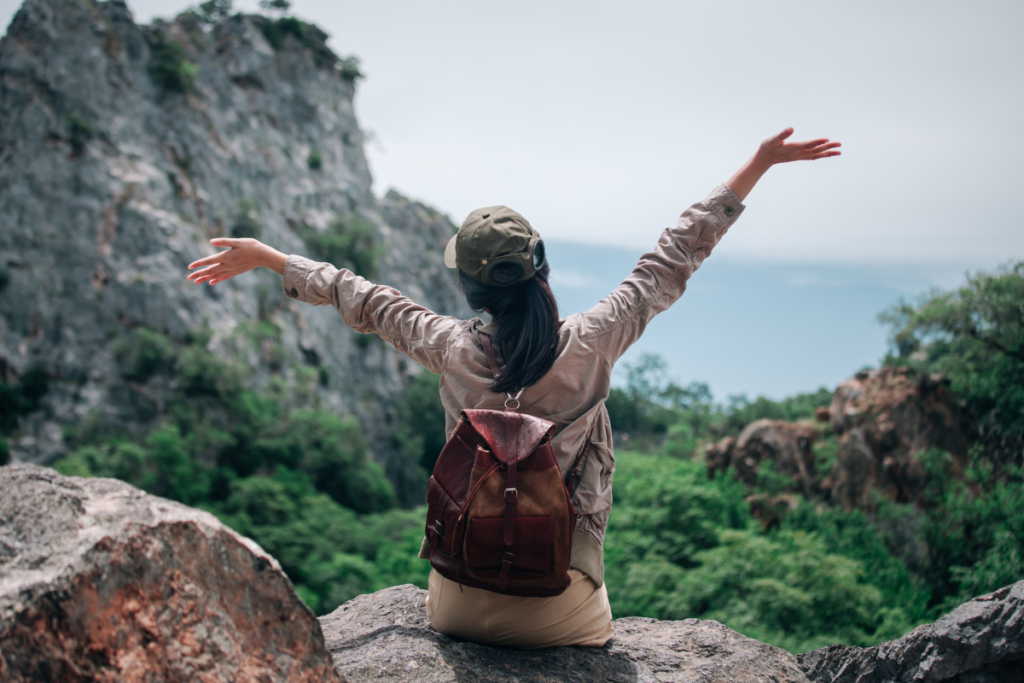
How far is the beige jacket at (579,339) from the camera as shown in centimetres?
190

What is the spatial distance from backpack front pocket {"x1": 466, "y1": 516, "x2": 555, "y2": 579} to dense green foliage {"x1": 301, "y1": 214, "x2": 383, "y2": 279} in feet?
110

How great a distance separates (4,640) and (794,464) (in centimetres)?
1586

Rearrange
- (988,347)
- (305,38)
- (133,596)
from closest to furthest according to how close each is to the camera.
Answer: (133,596)
(988,347)
(305,38)

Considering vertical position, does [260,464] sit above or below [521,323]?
below

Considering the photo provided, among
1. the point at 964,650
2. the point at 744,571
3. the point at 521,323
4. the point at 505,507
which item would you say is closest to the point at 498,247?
the point at 521,323

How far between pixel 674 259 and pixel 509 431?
734 mm

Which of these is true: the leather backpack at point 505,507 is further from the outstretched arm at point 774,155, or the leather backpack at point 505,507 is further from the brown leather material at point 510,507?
the outstretched arm at point 774,155

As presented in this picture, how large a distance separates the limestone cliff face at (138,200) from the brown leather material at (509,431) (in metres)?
23.9

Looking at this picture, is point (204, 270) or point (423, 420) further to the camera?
point (423, 420)

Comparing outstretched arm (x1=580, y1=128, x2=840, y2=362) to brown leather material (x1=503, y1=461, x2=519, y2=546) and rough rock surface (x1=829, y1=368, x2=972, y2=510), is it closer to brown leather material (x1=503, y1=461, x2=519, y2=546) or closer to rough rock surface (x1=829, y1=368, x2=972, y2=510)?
brown leather material (x1=503, y1=461, x2=519, y2=546)

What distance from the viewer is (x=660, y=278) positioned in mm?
2002

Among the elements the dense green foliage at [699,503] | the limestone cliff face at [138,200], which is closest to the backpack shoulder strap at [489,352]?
the dense green foliage at [699,503]

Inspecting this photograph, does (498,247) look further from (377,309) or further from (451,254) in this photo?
(377,309)

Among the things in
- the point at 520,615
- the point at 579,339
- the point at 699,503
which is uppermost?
the point at 579,339
